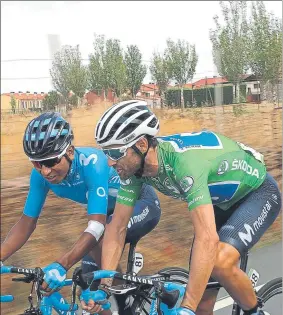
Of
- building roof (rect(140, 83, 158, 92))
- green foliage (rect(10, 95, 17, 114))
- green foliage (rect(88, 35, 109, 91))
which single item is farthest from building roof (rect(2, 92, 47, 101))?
building roof (rect(140, 83, 158, 92))

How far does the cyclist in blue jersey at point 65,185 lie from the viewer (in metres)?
2.37

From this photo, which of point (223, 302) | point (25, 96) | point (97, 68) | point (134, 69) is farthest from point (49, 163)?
point (134, 69)

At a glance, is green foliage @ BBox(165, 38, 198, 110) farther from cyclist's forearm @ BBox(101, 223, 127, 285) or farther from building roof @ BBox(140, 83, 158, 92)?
cyclist's forearm @ BBox(101, 223, 127, 285)

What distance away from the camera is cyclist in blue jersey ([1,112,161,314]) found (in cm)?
237

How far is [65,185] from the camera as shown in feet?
8.62

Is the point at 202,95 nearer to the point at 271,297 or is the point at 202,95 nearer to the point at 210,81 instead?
the point at 210,81

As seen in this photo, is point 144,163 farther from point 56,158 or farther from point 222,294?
point 222,294

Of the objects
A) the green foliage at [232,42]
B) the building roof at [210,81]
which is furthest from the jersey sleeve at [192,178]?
the green foliage at [232,42]

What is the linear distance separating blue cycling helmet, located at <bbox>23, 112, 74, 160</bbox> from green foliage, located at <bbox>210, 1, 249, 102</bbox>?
2.78 meters

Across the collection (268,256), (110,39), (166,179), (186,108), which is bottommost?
(268,256)

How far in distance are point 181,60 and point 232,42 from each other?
0.60 metres

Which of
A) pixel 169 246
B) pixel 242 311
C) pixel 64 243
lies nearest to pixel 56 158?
pixel 242 311

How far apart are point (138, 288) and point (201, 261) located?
1.11 ft

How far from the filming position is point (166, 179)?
7.53 feet
